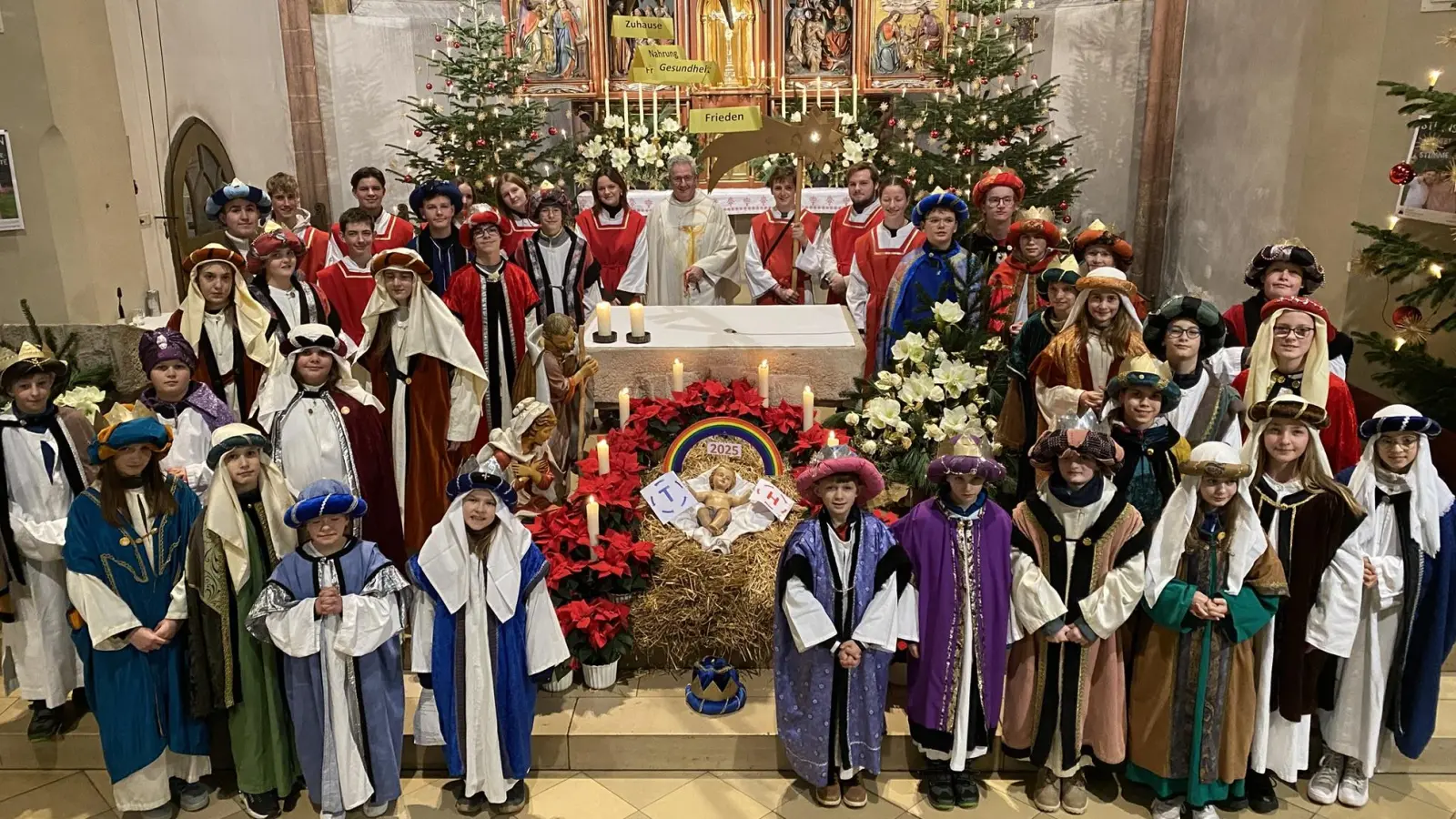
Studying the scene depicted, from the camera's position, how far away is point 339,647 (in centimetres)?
360

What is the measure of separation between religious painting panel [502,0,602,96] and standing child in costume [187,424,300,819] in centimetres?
773

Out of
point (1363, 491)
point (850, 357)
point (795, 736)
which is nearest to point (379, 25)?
point (850, 357)

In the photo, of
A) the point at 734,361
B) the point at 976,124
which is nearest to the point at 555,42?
the point at 976,124

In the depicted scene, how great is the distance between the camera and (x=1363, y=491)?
3.76m

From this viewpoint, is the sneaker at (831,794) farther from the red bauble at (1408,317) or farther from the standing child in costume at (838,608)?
the red bauble at (1408,317)

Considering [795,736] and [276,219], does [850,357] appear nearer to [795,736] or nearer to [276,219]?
[795,736]

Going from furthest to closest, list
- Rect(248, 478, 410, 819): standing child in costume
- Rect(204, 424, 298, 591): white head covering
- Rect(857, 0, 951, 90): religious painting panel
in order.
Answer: Rect(857, 0, 951, 90): religious painting panel, Rect(204, 424, 298, 591): white head covering, Rect(248, 478, 410, 819): standing child in costume

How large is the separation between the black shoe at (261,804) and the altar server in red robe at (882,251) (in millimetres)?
4211

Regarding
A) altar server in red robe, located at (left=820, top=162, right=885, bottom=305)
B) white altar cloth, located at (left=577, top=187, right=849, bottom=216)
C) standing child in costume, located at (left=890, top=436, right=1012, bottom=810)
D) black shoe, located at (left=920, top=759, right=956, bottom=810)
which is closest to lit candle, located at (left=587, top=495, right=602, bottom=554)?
standing child in costume, located at (left=890, top=436, right=1012, bottom=810)

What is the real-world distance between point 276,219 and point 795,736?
5.53m

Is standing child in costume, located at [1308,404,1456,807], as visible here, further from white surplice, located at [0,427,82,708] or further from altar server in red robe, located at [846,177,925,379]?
white surplice, located at [0,427,82,708]

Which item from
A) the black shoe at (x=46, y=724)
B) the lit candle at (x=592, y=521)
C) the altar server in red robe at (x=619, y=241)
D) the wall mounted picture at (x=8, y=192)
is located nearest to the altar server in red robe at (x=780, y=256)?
the altar server in red robe at (x=619, y=241)

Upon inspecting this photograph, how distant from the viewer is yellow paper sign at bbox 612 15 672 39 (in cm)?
603

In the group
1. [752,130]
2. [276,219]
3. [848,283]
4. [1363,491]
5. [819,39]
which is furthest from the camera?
[819,39]
